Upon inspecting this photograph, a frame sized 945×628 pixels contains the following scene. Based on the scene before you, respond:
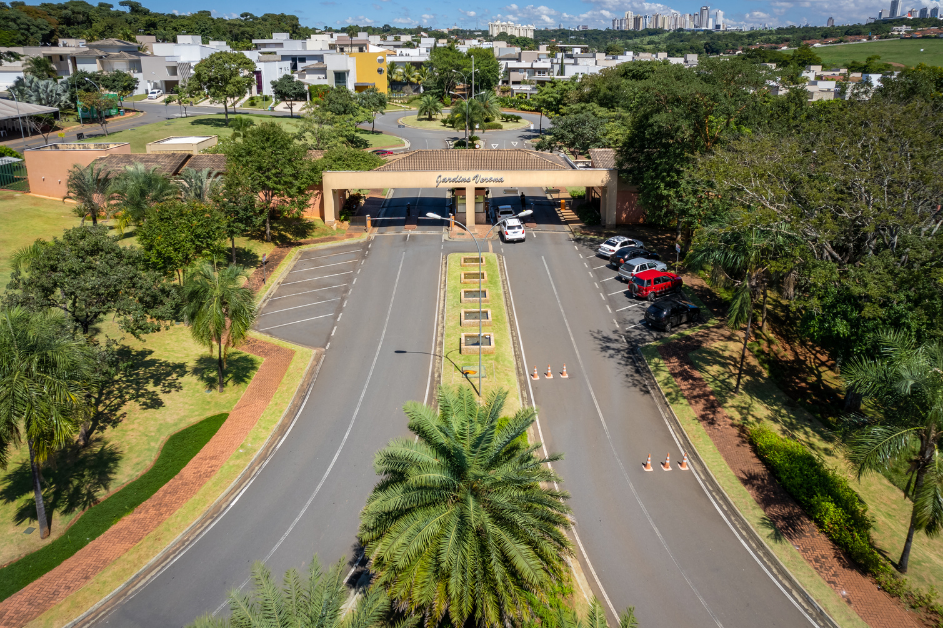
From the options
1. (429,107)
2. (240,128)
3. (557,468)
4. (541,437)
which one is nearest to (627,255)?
(541,437)

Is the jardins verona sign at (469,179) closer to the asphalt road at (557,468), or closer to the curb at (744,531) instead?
the asphalt road at (557,468)

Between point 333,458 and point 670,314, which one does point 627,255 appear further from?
point 333,458

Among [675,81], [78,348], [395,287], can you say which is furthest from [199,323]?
[675,81]

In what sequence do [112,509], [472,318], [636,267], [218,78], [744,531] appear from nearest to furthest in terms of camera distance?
[744,531] → [112,509] → [472,318] → [636,267] → [218,78]

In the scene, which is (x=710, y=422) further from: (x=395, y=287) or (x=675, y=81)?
(x=675, y=81)

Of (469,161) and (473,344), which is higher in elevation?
(469,161)

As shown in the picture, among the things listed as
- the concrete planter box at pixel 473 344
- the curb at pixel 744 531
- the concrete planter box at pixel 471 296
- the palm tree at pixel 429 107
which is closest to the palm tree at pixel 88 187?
the concrete planter box at pixel 471 296

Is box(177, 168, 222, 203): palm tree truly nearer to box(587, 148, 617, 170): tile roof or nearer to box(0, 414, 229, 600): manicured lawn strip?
A: box(0, 414, 229, 600): manicured lawn strip
